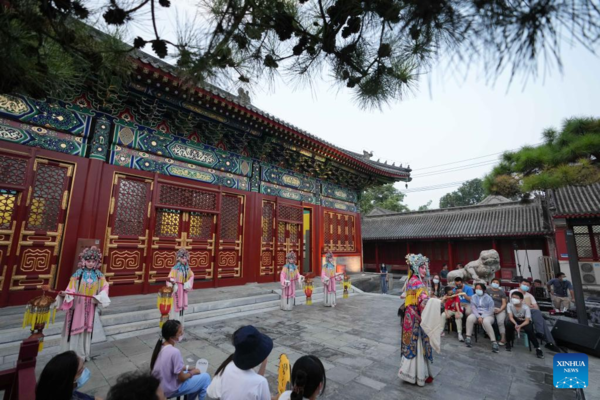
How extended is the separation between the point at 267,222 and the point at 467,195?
1878 inches

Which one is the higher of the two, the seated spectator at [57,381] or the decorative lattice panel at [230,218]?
the decorative lattice panel at [230,218]

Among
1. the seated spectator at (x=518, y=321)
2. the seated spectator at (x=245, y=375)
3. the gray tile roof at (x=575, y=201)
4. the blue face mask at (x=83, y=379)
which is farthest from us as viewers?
the gray tile roof at (x=575, y=201)

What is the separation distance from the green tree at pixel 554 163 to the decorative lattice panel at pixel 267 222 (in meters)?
11.3

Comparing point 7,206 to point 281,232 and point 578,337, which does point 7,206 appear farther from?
point 578,337

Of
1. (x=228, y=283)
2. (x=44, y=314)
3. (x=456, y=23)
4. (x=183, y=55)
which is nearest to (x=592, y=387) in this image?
(x=456, y=23)

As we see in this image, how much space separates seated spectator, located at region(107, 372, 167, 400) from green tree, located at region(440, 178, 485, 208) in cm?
5095

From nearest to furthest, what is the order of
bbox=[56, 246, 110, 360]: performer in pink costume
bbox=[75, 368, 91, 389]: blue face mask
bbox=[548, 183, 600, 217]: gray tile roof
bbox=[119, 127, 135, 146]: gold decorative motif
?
1. bbox=[75, 368, 91, 389]: blue face mask
2. bbox=[56, 246, 110, 360]: performer in pink costume
3. bbox=[119, 127, 135, 146]: gold decorative motif
4. bbox=[548, 183, 600, 217]: gray tile roof

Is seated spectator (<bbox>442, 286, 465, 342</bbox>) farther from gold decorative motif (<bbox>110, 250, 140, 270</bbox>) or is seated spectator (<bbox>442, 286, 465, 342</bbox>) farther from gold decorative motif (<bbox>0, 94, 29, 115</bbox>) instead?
gold decorative motif (<bbox>0, 94, 29, 115</bbox>)

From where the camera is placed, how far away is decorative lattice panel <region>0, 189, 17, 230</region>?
4781mm

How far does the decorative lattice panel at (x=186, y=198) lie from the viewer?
269 inches

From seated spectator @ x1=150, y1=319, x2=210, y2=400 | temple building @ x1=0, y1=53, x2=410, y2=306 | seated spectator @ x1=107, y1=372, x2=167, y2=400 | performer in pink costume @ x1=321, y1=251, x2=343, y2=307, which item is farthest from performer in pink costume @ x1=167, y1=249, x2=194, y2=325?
seated spectator @ x1=107, y1=372, x2=167, y2=400

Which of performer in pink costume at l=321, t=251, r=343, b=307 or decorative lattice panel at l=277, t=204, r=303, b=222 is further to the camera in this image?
decorative lattice panel at l=277, t=204, r=303, b=222

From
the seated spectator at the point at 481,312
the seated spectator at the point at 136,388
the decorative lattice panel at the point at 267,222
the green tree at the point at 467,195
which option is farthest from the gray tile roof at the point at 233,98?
the green tree at the point at 467,195

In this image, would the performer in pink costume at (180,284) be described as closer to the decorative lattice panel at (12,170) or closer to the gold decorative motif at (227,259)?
the gold decorative motif at (227,259)
